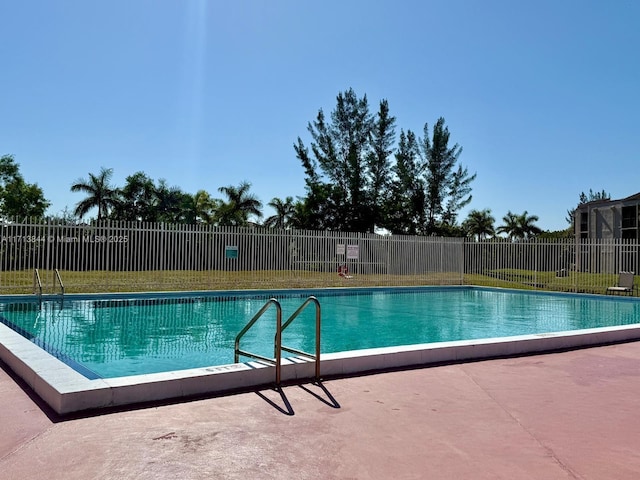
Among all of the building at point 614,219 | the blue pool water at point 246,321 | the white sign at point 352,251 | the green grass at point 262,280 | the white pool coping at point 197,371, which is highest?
the building at point 614,219

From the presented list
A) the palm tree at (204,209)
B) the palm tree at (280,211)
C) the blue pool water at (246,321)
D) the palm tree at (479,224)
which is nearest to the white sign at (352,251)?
the blue pool water at (246,321)

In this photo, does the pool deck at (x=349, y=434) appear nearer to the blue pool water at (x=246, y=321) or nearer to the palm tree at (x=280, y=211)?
the blue pool water at (x=246, y=321)

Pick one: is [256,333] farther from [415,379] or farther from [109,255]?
[109,255]

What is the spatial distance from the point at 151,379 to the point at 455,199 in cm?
3883

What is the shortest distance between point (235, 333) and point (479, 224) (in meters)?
49.4

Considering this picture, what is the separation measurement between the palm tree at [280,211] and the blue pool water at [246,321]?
915 inches

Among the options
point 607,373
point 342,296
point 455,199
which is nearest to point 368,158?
point 455,199

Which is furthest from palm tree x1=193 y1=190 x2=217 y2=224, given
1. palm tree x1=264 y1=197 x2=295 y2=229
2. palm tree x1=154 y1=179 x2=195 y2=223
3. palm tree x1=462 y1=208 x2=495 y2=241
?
palm tree x1=462 y1=208 x2=495 y2=241

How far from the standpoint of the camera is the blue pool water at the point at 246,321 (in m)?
8.01

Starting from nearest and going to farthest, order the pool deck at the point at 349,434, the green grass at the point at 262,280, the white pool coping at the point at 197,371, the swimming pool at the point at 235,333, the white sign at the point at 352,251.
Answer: the pool deck at the point at 349,434 < the white pool coping at the point at 197,371 < the swimming pool at the point at 235,333 < the green grass at the point at 262,280 < the white sign at the point at 352,251

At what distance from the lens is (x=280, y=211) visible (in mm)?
42156

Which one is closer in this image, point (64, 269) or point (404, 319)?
point (404, 319)

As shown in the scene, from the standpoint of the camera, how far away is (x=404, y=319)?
12.7 m

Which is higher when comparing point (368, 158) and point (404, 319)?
point (368, 158)
